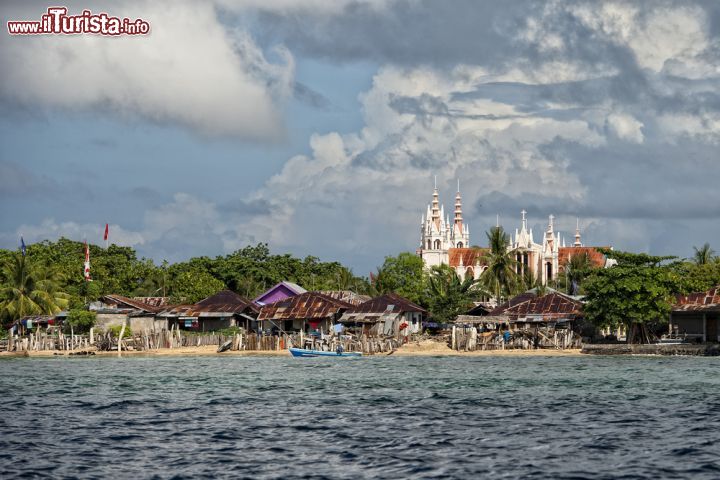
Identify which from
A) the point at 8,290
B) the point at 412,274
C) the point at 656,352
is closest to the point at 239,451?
the point at 656,352

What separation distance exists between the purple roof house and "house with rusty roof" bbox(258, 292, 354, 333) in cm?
740

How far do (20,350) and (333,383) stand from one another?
3382 cm

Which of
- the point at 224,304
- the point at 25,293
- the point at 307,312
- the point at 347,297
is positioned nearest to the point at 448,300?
the point at 347,297

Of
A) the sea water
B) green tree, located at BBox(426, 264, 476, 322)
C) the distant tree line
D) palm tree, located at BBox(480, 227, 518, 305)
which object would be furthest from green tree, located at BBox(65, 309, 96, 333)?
palm tree, located at BBox(480, 227, 518, 305)

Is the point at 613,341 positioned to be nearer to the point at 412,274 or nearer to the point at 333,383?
the point at 333,383

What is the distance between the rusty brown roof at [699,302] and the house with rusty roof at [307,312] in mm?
24043

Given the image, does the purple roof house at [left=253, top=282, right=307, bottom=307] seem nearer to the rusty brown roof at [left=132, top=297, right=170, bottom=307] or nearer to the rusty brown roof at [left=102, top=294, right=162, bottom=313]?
the rusty brown roof at [left=132, top=297, right=170, bottom=307]

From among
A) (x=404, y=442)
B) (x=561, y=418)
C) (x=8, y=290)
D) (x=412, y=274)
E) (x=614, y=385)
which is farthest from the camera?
(x=412, y=274)

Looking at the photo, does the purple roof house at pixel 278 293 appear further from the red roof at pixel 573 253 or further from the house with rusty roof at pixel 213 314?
the red roof at pixel 573 253

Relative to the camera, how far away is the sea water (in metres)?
22.8

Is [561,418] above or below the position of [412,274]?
below

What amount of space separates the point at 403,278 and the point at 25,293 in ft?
149

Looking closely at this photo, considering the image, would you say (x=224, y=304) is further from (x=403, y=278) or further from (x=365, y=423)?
(x=365, y=423)

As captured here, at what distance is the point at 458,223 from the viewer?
189875mm
